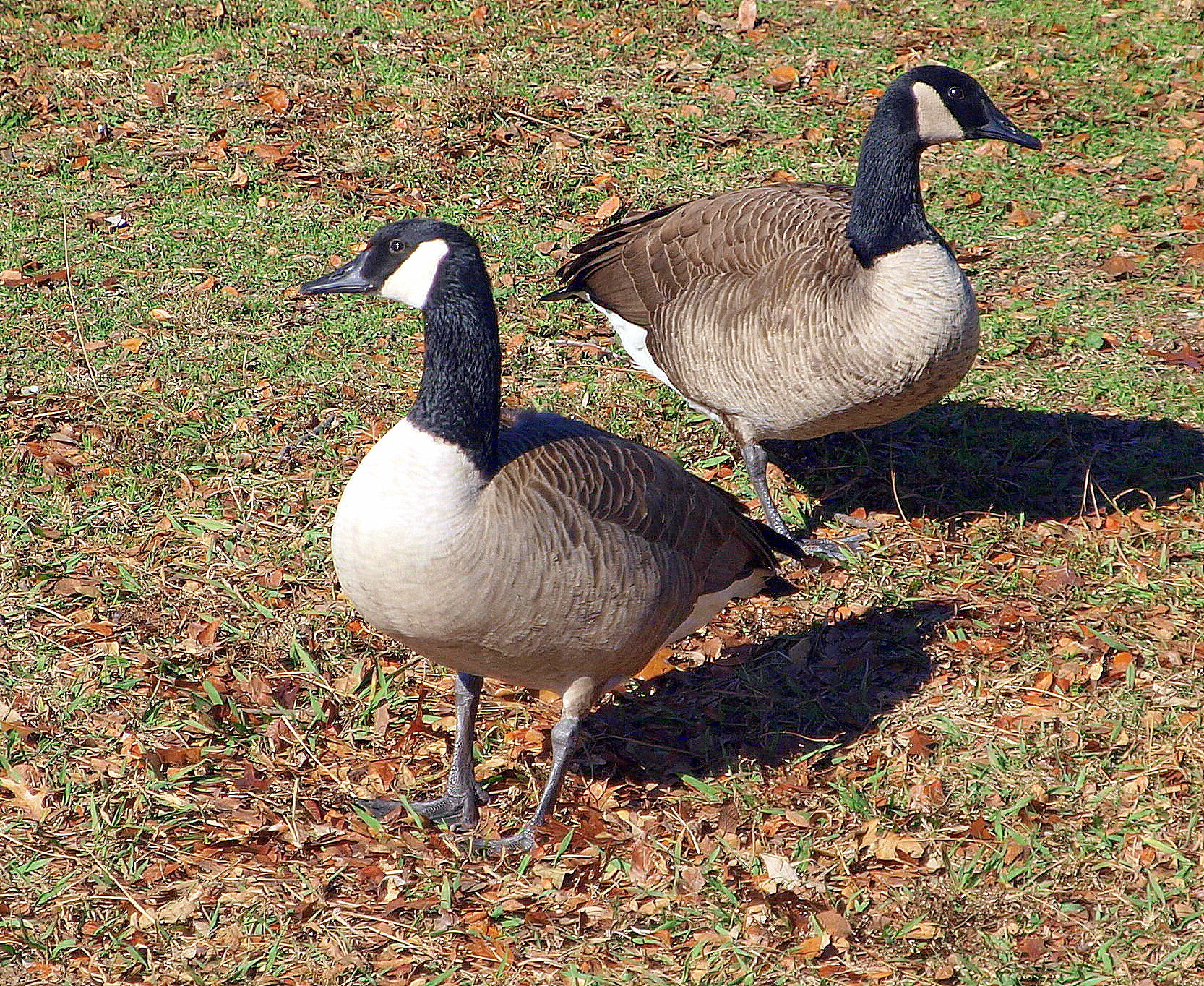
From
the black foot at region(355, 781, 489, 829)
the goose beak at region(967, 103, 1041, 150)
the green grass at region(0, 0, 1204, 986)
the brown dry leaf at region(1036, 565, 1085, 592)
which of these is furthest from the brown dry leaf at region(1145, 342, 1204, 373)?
the black foot at region(355, 781, 489, 829)

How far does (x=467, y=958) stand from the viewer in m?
3.77

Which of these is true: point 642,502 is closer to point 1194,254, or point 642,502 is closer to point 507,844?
point 507,844

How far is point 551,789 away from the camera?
13.7ft

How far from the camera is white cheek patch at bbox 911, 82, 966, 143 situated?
17.6 ft

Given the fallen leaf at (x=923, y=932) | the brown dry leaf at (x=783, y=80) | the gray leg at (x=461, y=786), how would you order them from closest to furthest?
the fallen leaf at (x=923, y=932) → the gray leg at (x=461, y=786) → the brown dry leaf at (x=783, y=80)

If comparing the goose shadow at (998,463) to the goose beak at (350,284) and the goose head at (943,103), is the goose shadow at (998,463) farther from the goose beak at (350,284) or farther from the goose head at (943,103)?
the goose beak at (350,284)

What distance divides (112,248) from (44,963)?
499cm

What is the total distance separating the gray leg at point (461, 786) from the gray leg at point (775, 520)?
1.90 meters

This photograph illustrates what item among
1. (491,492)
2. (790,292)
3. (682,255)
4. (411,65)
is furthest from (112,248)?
(491,492)

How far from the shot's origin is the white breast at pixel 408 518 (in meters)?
3.48

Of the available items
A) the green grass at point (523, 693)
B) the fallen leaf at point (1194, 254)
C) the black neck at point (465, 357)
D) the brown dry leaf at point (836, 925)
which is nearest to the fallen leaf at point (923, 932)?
the green grass at point (523, 693)

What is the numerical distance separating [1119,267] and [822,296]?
3.12 metres

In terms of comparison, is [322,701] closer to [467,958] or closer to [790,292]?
[467,958]

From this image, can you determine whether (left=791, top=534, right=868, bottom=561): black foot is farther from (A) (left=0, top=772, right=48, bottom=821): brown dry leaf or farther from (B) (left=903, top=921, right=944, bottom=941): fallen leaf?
(A) (left=0, top=772, right=48, bottom=821): brown dry leaf
